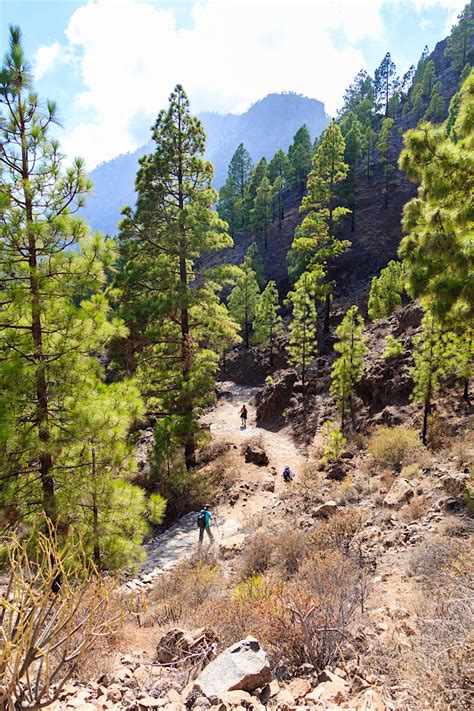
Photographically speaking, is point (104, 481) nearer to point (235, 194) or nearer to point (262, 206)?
point (262, 206)

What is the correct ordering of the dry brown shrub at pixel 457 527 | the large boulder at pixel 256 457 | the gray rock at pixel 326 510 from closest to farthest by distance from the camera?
the dry brown shrub at pixel 457 527, the gray rock at pixel 326 510, the large boulder at pixel 256 457

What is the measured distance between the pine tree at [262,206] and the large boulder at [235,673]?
181ft

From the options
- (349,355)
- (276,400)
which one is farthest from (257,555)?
(276,400)

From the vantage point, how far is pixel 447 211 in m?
6.99

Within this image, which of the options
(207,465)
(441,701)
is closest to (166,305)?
(207,465)

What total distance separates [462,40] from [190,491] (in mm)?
92104

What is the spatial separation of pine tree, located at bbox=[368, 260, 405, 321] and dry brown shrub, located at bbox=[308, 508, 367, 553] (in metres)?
25.4

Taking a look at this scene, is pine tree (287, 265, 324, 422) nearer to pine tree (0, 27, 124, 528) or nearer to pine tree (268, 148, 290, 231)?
pine tree (0, 27, 124, 528)

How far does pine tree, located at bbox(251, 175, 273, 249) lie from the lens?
53438 mm

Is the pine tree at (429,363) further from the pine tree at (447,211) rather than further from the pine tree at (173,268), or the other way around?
the pine tree at (173,268)

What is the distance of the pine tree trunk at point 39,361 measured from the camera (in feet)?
20.8

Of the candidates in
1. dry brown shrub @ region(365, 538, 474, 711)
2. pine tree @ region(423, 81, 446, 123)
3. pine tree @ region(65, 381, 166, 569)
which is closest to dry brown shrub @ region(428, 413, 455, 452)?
dry brown shrub @ region(365, 538, 474, 711)

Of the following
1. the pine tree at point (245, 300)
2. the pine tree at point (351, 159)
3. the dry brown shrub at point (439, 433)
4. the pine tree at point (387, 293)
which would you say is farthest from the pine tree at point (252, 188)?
the dry brown shrub at point (439, 433)

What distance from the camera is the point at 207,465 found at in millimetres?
16031
